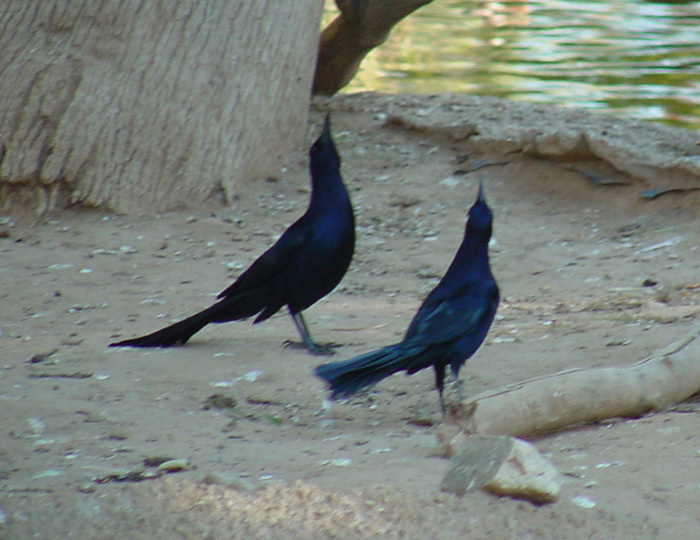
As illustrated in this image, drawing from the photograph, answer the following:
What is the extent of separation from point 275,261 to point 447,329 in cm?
116

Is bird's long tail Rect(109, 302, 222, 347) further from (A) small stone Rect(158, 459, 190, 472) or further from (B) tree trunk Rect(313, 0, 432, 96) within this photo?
(B) tree trunk Rect(313, 0, 432, 96)

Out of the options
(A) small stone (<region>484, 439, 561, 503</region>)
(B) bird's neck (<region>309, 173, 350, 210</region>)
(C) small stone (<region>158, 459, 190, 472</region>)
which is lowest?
(C) small stone (<region>158, 459, 190, 472</region>)

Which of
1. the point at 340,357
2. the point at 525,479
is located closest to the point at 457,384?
the point at 340,357

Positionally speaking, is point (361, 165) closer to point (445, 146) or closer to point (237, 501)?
point (445, 146)

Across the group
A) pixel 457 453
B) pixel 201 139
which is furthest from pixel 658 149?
pixel 457 453

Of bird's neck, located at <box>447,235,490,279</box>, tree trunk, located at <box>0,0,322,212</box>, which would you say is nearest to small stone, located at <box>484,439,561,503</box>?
bird's neck, located at <box>447,235,490,279</box>

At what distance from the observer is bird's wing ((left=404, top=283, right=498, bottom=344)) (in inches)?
140

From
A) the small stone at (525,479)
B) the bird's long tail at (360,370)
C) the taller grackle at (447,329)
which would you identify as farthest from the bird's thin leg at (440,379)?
the small stone at (525,479)

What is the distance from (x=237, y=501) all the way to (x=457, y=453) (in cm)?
62

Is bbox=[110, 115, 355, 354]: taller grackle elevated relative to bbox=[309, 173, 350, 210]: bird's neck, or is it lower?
lower

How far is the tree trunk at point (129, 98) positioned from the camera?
20.6 feet

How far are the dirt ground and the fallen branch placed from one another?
68 mm

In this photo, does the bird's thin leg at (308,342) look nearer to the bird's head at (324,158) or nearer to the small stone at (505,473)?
the bird's head at (324,158)

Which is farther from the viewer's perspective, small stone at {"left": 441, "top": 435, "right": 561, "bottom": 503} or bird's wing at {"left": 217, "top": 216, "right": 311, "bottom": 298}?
bird's wing at {"left": 217, "top": 216, "right": 311, "bottom": 298}
